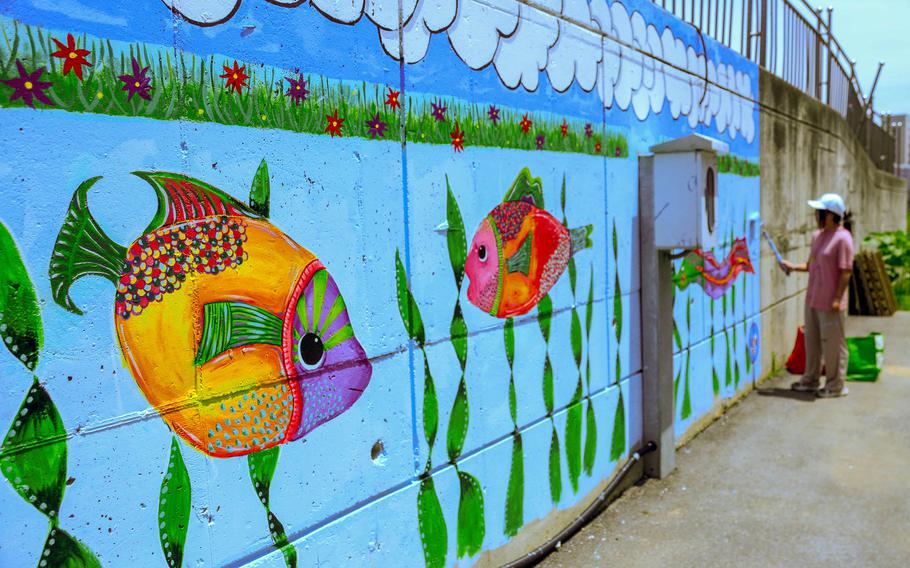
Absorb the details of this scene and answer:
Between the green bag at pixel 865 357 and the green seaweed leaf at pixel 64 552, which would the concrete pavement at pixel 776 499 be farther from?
the green seaweed leaf at pixel 64 552

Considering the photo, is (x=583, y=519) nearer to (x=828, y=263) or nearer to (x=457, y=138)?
(x=457, y=138)

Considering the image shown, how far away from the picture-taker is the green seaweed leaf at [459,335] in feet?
11.2

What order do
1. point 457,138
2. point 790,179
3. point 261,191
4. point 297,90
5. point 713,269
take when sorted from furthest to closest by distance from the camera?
point 790,179
point 713,269
point 457,138
point 297,90
point 261,191

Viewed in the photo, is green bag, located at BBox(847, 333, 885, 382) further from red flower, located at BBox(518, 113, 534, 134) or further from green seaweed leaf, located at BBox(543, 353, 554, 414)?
red flower, located at BBox(518, 113, 534, 134)

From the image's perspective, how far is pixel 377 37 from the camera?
2939 mm

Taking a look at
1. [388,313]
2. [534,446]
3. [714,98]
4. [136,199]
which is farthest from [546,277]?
[714,98]

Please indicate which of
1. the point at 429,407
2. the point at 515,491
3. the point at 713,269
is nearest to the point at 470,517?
the point at 515,491

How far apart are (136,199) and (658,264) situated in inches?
148

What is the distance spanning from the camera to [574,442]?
4.41m

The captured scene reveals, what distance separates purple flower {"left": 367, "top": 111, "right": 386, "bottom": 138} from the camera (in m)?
2.92

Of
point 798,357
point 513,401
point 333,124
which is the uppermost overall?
point 333,124

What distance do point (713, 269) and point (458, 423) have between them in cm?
382

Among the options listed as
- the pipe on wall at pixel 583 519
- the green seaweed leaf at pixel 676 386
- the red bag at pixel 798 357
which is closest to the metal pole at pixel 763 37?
the red bag at pixel 798 357

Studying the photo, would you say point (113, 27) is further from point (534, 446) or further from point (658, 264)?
point (658, 264)
